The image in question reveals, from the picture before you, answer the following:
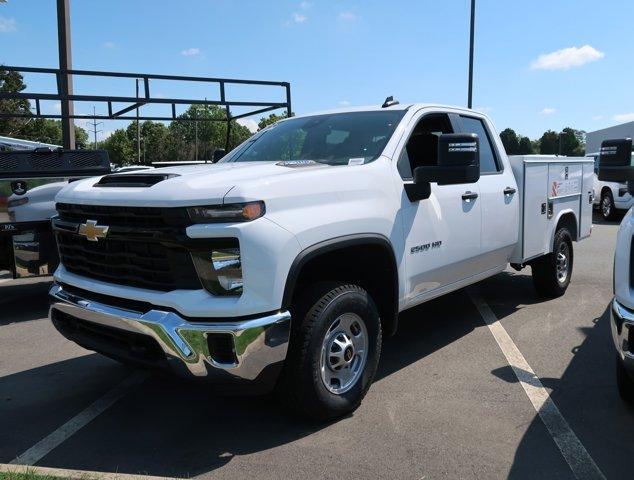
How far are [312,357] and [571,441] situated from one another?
61.5 inches

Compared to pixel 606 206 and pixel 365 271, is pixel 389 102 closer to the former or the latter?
pixel 365 271

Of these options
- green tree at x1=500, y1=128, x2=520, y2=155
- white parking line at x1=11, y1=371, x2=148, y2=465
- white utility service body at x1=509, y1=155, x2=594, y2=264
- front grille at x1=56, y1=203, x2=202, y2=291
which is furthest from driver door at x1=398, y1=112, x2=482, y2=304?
green tree at x1=500, y1=128, x2=520, y2=155

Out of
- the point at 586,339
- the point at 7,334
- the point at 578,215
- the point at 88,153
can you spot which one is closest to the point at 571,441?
the point at 586,339

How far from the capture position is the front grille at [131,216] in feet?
9.74

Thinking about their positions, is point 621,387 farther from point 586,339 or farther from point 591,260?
point 591,260

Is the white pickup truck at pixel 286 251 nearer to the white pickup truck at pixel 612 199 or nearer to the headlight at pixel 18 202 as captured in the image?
the headlight at pixel 18 202

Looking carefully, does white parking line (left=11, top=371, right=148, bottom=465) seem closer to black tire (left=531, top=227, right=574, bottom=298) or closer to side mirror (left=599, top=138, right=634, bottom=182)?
side mirror (left=599, top=138, right=634, bottom=182)

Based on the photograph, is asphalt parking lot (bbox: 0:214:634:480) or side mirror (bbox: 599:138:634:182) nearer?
asphalt parking lot (bbox: 0:214:634:480)

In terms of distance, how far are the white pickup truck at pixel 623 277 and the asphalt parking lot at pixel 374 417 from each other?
0.50 meters

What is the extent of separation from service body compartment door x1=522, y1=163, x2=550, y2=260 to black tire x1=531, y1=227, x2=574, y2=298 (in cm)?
33

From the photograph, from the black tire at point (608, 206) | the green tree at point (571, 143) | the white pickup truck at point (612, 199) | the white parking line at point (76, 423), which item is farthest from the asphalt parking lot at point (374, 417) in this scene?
the green tree at point (571, 143)

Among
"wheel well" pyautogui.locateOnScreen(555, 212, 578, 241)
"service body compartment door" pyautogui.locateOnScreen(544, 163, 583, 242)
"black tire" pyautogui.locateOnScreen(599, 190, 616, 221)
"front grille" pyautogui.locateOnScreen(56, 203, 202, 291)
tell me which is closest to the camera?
"front grille" pyautogui.locateOnScreen(56, 203, 202, 291)

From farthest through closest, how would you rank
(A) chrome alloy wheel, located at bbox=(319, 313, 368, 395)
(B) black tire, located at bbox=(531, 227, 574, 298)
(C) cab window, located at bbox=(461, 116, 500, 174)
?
(B) black tire, located at bbox=(531, 227, 574, 298)
(C) cab window, located at bbox=(461, 116, 500, 174)
(A) chrome alloy wheel, located at bbox=(319, 313, 368, 395)

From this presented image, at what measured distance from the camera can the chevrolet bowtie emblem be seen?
3.31m
